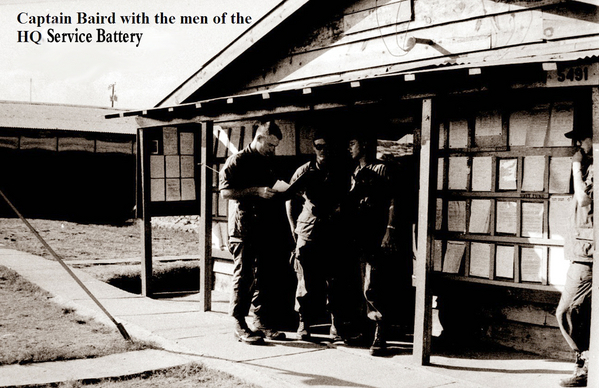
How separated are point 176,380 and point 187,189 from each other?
15.9 feet

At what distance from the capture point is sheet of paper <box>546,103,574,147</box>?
609 cm

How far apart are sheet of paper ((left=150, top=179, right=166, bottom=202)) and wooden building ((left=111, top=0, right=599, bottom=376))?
5.67 ft

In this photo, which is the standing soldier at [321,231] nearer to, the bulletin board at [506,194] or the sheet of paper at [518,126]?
the bulletin board at [506,194]

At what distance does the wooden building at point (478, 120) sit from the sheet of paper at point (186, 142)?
61.3 inches

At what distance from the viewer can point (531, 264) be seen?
249 inches

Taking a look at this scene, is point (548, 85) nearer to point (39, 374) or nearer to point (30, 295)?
point (39, 374)

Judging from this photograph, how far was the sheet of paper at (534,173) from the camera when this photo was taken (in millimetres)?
6281

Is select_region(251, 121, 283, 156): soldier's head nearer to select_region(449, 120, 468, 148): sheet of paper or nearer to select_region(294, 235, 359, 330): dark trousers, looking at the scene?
select_region(294, 235, 359, 330): dark trousers

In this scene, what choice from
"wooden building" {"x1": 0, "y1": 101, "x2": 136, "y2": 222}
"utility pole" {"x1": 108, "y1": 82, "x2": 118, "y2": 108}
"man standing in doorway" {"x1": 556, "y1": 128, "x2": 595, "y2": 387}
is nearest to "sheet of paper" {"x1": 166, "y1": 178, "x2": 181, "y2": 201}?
"man standing in doorway" {"x1": 556, "y1": 128, "x2": 595, "y2": 387}

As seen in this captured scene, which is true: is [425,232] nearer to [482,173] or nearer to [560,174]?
[482,173]

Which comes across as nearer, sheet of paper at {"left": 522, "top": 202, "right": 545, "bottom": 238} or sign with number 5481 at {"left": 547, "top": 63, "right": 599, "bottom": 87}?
sign with number 5481 at {"left": 547, "top": 63, "right": 599, "bottom": 87}

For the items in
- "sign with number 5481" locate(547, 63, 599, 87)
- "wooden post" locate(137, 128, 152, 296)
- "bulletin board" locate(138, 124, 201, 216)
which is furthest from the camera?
"bulletin board" locate(138, 124, 201, 216)

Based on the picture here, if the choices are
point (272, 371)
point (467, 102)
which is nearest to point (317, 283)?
point (272, 371)

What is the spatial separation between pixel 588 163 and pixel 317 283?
3.03m
